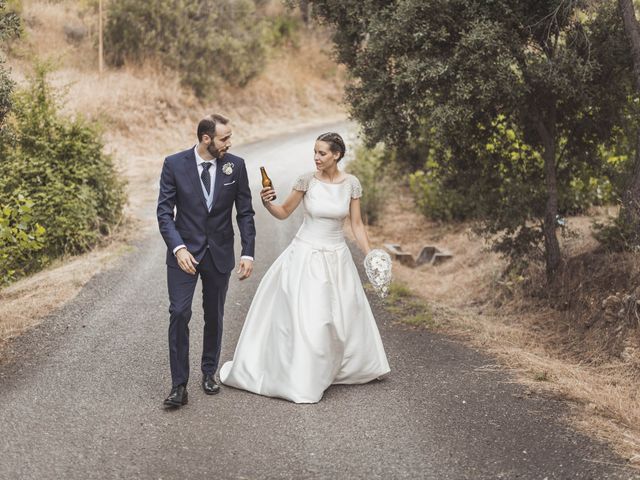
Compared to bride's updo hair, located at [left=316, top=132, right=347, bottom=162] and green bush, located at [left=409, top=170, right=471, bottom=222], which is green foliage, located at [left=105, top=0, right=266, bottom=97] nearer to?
green bush, located at [left=409, top=170, right=471, bottom=222]

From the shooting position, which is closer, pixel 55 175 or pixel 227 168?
pixel 227 168

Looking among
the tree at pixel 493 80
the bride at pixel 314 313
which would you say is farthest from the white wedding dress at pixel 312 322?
the tree at pixel 493 80

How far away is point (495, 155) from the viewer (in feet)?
36.1

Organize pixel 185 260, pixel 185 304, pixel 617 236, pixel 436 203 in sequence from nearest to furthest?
pixel 185 260
pixel 185 304
pixel 617 236
pixel 436 203

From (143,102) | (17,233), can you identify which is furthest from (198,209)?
(143,102)

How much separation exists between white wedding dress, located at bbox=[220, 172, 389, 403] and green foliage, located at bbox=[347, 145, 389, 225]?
10388 mm

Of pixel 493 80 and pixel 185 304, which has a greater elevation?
pixel 493 80

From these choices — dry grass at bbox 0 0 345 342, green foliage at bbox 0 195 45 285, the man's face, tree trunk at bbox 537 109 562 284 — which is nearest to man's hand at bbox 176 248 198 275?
the man's face

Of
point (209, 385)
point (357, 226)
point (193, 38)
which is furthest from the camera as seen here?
point (193, 38)

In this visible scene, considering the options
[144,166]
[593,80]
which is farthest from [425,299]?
[144,166]

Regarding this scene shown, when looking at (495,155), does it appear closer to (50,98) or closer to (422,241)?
(422,241)

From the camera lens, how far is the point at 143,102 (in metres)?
27.8

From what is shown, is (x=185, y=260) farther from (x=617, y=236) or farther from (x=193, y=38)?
(x=193, y=38)

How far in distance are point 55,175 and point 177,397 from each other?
8235 millimetres
